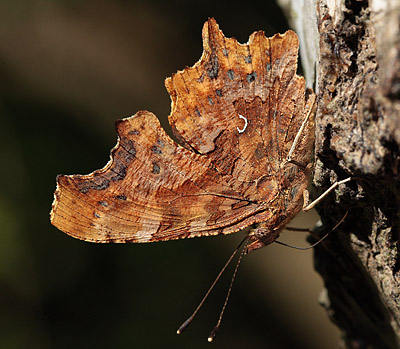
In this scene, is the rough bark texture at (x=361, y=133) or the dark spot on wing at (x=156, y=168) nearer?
the rough bark texture at (x=361, y=133)

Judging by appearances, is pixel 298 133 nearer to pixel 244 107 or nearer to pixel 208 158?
pixel 244 107

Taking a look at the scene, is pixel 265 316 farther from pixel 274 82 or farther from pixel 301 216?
pixel 274 82

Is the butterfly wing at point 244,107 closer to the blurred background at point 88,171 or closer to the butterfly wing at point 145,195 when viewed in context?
the butterfly wing at point 145,195

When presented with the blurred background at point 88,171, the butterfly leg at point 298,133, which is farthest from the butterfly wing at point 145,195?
the blurred background at point 88,171

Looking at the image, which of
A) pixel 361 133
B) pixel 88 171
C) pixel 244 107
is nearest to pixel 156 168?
pixel 244 107

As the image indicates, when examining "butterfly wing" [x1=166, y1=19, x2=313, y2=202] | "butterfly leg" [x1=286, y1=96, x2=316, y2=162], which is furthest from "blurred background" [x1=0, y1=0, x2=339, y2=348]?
"butterfly leg" [x1=286, y1=96, x2=316, y2=162]

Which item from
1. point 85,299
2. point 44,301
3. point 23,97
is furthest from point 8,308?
point 23,97
